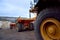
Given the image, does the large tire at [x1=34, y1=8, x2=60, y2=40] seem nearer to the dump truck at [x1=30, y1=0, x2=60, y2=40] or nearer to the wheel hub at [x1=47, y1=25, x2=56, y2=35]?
the dump truck at [x1=30, y1=0, x2=60, y2=40]

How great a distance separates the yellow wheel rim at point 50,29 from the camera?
299cm

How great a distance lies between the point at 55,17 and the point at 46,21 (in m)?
0.19

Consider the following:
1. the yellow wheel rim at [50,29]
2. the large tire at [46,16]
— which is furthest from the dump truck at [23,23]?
the yellow wheel rim at [50,29]

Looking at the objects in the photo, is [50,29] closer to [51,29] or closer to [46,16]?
[51,29]

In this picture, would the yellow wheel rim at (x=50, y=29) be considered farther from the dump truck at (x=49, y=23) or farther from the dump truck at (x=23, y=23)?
the dump truck at (x=23, y=23)

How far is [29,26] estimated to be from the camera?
556 inches

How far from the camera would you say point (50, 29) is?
10.00ft

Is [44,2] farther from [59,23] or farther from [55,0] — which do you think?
[59,23]

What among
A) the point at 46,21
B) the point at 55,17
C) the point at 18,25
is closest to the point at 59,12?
the point at 55,17

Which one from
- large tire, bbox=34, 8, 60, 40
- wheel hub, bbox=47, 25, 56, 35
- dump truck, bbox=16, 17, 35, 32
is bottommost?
dump truck, bbox=16, 17, 35, 32

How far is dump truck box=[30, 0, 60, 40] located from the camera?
118 inches

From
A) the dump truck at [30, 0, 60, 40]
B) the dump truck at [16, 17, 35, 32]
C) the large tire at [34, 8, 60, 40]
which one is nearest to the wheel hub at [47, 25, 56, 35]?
the dump truck at [30, 0, 60, 40]

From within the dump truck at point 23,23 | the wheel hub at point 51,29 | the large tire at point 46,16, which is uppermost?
the large tire at point 46,16

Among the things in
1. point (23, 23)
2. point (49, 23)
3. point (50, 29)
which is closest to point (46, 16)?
point (49, 23)
